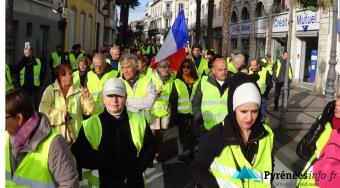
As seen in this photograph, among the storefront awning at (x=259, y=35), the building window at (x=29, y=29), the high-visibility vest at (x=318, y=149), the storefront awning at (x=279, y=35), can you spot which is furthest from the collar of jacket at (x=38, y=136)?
the storefront awning at (x=259, y=35)

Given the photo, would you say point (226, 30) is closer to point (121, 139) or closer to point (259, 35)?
point (259, 35)

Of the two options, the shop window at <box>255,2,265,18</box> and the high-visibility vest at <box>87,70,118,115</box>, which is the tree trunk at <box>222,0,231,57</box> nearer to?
the shop window at <box>255,2,265,18</box>

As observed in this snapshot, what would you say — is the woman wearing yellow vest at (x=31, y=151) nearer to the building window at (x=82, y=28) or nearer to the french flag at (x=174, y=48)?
the french flag at (x=174, y=48)

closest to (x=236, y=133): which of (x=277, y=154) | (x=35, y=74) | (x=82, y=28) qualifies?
(x=277, y=154)

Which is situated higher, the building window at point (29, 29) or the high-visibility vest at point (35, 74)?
the building window at point (29, 29)

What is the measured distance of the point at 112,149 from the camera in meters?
3.62

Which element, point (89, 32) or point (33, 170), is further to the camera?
point (89, 32)

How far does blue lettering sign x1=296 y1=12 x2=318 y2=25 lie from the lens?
2048 cm

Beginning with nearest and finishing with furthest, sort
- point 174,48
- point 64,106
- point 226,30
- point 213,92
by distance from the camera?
point 64,106
point 213,92
point 174,48
point 226,30

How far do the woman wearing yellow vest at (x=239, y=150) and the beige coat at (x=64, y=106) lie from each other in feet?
7.61

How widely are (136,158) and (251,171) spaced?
101cm

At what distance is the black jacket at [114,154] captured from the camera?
357cm

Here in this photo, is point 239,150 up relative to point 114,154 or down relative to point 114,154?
up

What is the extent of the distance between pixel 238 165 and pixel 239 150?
0.10m
